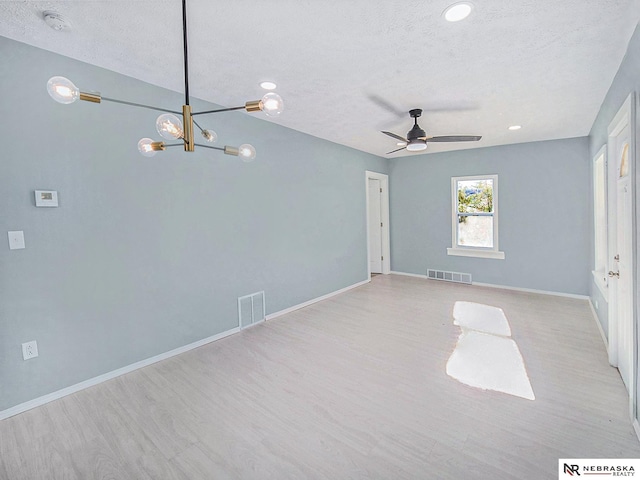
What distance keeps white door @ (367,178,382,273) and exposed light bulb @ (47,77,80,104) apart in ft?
19.4

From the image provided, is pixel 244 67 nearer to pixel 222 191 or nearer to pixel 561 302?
pixel 222 191

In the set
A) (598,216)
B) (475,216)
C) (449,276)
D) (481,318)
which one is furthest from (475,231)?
(481,318)

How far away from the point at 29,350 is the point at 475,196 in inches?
254

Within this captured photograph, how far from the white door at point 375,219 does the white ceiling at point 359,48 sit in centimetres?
333

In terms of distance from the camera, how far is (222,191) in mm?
3525

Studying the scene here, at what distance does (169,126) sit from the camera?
1.54 meters

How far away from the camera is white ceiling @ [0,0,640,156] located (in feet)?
6.08

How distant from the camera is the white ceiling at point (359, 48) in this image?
1854mm

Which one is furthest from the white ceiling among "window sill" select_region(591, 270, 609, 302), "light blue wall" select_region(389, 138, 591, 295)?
"window sill" select_region(591, 270, 609, 302)

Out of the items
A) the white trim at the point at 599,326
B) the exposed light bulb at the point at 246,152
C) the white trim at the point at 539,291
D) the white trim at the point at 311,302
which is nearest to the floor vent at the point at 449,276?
the white trim at the point at 539,291

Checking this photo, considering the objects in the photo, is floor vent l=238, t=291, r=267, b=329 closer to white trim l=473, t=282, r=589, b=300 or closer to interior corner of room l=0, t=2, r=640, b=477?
interior corner of room l=0, t=2, r=640, b=477

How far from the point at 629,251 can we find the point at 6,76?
4.42m

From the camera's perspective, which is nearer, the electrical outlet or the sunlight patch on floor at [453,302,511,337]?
the electrical outlet

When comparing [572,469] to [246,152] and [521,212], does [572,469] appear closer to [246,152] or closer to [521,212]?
[246,152]
